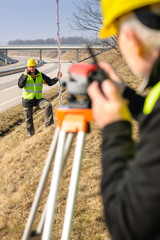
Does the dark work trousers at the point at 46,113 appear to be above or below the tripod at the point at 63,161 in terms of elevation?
below

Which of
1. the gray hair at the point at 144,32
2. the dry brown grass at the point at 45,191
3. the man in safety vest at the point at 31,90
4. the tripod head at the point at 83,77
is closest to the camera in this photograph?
the gray hair at the point at 144,32

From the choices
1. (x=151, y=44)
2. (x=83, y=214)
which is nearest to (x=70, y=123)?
(x=151, y=44)

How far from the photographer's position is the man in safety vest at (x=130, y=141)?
2.73 feet

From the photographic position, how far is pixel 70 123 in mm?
1253

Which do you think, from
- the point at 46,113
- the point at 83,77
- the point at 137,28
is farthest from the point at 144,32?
the point at 46,113

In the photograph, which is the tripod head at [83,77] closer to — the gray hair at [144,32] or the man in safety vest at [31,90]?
the gray hair at [144,32]

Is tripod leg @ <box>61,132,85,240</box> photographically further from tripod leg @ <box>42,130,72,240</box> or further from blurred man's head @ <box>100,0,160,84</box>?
blurred man's head @ <box>100,0,160,84</box>

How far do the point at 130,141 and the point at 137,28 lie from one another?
17.0 inches

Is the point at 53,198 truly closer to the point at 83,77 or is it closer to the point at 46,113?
the point at 83,77

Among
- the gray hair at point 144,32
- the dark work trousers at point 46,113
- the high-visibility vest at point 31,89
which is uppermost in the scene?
the gray hair at point 144,32

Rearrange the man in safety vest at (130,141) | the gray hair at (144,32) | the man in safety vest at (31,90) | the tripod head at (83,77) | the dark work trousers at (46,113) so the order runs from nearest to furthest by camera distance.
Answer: the man in safety vest at (130,141) < the gray hair at (144,32) < the tripod head at (83,77) < the dark work trousers at (46,113) < the man in safety vest at (31,90)

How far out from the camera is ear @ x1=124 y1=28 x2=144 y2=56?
37.7 inches

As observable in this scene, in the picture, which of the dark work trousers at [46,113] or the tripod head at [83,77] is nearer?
the tripod head at [83,77]

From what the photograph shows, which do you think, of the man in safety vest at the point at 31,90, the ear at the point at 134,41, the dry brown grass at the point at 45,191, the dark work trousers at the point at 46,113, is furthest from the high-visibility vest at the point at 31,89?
the ear at the point at 134,41
